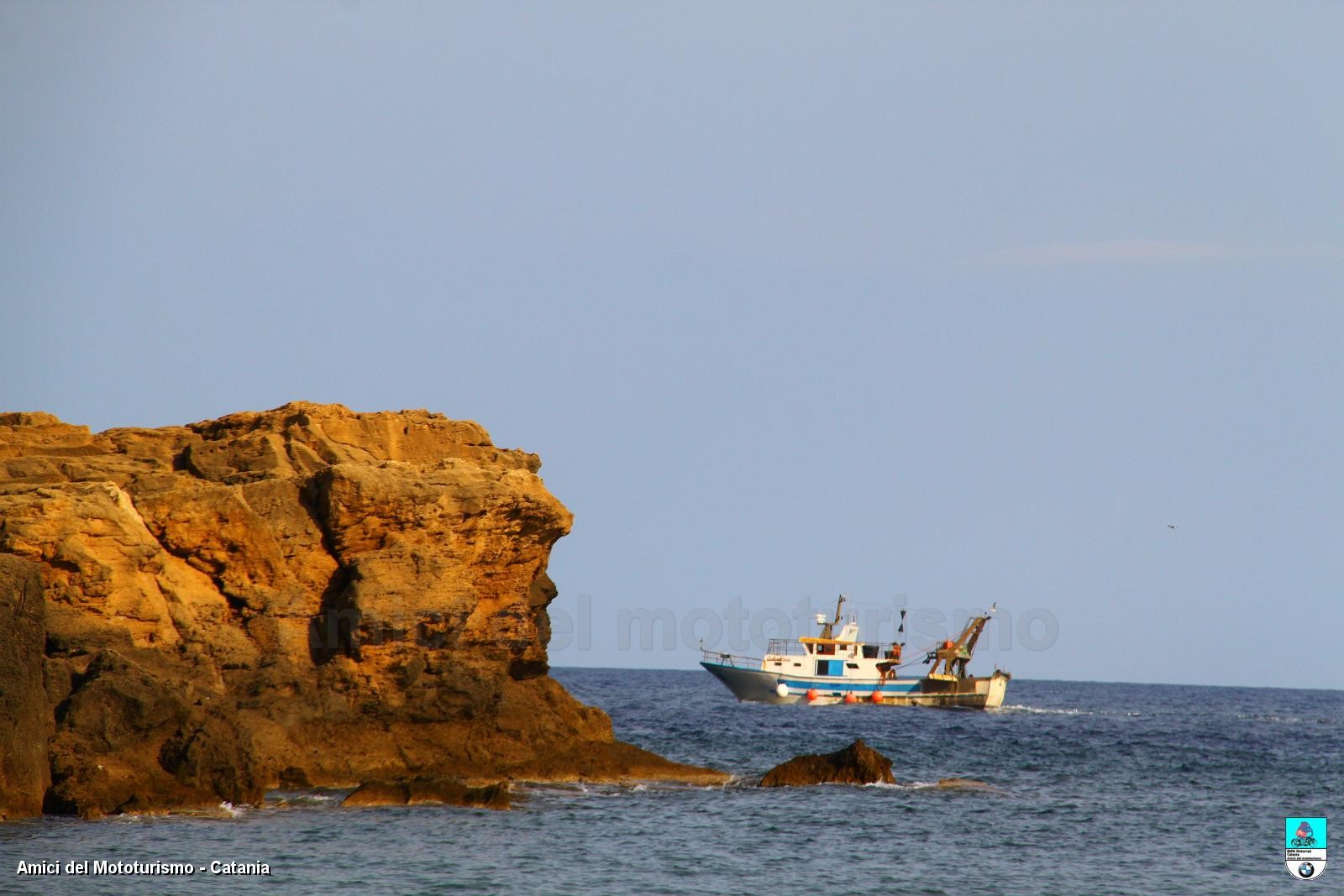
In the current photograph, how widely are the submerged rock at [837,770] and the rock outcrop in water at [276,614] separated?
175cm

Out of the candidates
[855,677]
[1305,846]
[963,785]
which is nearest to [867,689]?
[855,677]

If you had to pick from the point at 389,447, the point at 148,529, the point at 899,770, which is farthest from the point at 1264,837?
the point at 148,529

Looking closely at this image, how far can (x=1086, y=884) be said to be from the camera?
69.3 feet

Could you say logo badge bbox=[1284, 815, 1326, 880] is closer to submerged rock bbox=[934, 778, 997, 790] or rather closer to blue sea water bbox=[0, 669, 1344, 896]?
blue sea water bbox=[0, 669, 1344, 896]

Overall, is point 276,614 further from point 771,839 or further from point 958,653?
point 958,653

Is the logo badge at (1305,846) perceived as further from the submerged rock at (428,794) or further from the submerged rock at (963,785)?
the submerged rock at (428,794)

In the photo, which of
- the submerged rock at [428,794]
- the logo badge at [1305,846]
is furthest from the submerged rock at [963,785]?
the submerged rock at [428,794]

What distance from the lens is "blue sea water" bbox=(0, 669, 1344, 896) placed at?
19828 millimetres

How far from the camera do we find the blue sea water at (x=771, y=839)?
65.1ft

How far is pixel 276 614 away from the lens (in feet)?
87.5

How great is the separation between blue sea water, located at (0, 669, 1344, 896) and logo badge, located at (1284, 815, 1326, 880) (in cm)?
26

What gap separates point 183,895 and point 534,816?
8.07m

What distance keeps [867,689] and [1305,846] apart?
49.0 meters

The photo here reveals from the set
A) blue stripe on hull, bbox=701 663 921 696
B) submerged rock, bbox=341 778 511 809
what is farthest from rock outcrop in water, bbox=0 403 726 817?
blue stripe on hull, bbox=701 663 921 696
